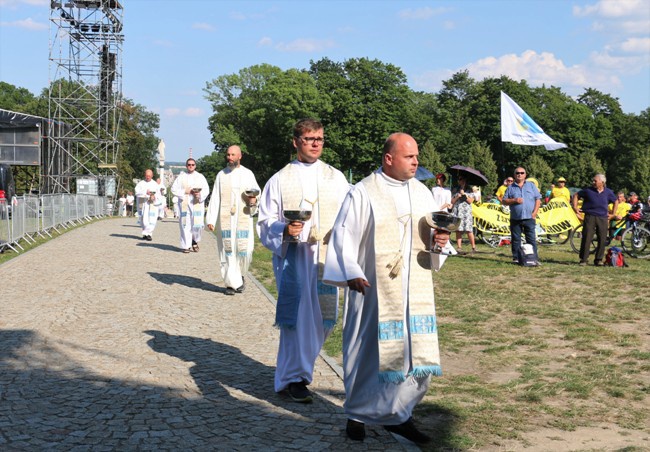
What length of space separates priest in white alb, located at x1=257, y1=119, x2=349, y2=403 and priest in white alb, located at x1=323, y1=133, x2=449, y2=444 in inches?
35.3

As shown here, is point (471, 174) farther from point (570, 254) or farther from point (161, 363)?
point (161, 363)

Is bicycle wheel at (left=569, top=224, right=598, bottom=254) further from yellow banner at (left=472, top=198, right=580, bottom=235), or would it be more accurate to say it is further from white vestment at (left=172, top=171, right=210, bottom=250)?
white vestment at (left=172, top=171, right=210, bottom=250)

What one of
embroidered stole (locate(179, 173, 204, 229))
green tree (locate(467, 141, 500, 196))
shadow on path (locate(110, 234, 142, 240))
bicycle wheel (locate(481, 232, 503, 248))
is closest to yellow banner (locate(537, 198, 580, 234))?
bicycle wheel (locate(481, 232, 503, 248))

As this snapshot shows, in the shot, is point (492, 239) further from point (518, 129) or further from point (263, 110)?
point (263, 110)

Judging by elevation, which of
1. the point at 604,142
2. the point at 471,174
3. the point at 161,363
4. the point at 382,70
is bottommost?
the point at 161,363

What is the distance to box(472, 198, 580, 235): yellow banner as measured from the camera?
20188 millimetres

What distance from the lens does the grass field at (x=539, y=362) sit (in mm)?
5059

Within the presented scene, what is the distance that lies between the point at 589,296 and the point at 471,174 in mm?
7602

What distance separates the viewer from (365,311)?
495 cm

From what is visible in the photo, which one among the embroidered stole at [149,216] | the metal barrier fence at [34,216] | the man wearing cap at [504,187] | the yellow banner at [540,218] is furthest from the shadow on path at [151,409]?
the man wearing cap at [504,187]

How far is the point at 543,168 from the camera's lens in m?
64.4

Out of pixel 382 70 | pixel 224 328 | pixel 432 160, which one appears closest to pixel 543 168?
pixel 432 160

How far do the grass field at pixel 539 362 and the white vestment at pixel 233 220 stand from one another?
111cm

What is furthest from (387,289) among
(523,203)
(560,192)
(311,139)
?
(560,192)
